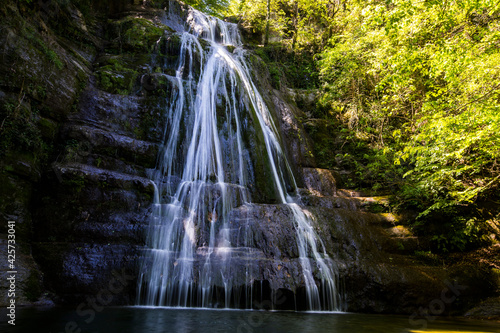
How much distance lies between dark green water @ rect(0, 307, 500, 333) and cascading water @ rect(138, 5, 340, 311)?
0.48m

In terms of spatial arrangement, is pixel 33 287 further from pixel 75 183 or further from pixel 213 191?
pixel 213 191

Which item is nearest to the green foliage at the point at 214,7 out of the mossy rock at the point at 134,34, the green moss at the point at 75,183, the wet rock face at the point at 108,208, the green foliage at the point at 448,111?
the mossy rock at the point at 134,34

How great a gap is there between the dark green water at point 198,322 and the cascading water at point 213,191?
18.9 inches

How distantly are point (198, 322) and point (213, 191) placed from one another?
344 centimetres

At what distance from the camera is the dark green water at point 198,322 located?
3742mm

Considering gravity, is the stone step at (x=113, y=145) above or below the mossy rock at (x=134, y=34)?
below

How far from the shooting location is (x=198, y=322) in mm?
4168

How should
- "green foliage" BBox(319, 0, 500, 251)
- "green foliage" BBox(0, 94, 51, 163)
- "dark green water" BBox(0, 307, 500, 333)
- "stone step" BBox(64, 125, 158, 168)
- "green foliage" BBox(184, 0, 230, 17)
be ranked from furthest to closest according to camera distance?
1. "green foliage" BBox(184, 0, 230, 17)
2. "stone step" BBox(64, 125, 158, 168)
3. "green foliage" BBox(319, 0, 500, 251)
4. "green foliage" BBox(0, 94, 51, 163)
5. "dark green water" BBox(0, 307, 500, 333)

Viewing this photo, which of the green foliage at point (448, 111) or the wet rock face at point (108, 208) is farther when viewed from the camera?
the green foliage at point (448, 111)

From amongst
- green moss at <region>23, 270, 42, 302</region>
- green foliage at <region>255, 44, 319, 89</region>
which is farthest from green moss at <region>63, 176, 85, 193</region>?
green foliage at <region>255, 44, 319, 89</region>

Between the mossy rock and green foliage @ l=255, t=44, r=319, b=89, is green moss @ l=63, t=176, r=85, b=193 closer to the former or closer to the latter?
the mossy rock

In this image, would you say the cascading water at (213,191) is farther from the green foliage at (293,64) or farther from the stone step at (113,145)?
the green foliage at (293,64)

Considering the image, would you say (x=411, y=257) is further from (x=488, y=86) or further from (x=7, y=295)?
(x=7, y=295)

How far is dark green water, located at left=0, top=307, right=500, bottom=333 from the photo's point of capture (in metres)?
3.74
